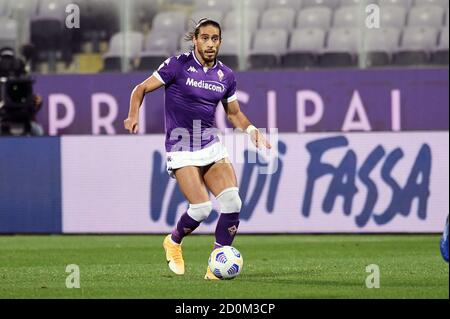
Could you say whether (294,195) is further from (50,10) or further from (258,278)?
(258,278)

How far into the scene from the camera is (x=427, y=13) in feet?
65.2

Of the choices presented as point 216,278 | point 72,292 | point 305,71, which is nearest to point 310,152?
point 305,71

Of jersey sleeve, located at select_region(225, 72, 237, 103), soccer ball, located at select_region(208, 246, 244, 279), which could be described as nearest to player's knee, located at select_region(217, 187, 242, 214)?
soccer ball, located at select_region(208, 246, 244, 279)

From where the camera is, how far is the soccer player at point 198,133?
1110 centimetres

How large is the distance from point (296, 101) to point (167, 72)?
9.17 m

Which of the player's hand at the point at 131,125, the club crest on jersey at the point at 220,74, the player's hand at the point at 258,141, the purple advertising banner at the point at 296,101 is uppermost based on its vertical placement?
A: the club crest on jersey at the point at 220,74

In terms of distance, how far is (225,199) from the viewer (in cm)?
1109

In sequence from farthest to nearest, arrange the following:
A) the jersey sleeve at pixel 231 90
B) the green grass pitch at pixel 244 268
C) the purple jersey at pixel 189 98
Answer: the jersey sleeve at pixel 231 90, the purple jersey at pixel 189 98, the green grass pitch at pixel 244 268

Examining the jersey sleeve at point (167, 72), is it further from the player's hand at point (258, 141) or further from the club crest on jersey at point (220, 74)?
the player's hand at point (258, 141)

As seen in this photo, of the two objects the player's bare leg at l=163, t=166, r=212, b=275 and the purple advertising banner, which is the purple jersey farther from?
the purple advertising banner

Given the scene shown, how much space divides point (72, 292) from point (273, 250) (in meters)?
5.67

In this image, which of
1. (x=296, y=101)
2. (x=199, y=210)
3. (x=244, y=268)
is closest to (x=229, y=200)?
(x=199, y=210)

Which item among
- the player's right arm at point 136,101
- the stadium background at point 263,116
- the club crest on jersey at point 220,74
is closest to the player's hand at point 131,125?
the player's right arm at point 136,101

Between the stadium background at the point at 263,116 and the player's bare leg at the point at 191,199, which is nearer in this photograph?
the player's bare leg at the point at 191,199
